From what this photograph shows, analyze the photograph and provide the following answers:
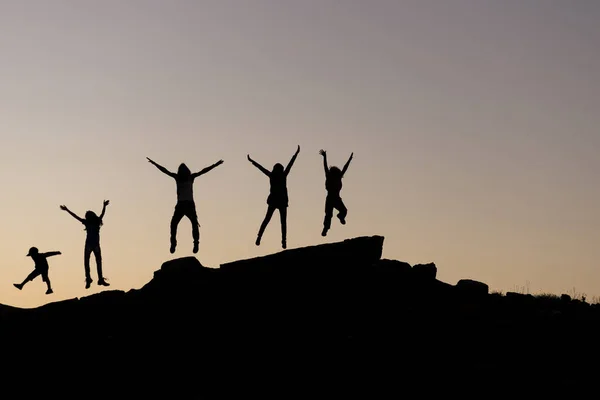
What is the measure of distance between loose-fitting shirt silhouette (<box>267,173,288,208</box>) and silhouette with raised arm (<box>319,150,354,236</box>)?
5.50 ft

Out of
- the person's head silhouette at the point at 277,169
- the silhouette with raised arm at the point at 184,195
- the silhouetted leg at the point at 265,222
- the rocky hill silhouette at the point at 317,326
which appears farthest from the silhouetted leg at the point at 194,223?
the person's head silhouette at the point at 277,169

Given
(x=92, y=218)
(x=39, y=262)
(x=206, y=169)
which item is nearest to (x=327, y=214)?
(x=206, y=169)

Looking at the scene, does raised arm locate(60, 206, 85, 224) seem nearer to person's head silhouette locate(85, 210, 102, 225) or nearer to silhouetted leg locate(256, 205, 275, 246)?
person's head silhouette locate(85, 210, 102, 225)

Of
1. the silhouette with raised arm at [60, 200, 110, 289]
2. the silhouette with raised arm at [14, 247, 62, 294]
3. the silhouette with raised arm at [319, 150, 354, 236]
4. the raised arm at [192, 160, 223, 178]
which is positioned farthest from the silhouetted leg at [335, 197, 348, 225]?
the silhouette with raised arm at [14, 247, 62, 294]

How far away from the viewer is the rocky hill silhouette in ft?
80.3

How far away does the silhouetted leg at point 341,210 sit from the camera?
31.1 metres

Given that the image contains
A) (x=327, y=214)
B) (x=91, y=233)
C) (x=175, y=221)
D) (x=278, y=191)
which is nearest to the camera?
(x=175, y=221)

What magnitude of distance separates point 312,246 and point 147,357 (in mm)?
6698

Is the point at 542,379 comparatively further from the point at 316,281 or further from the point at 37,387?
the point at 37,387

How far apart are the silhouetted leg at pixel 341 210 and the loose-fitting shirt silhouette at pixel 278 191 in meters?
2.00

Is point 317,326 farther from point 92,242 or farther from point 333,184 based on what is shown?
point 92,242

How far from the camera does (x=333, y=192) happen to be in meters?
30.8

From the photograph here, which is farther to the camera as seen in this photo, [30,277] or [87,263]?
[30,277]

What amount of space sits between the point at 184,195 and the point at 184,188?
0.21m
